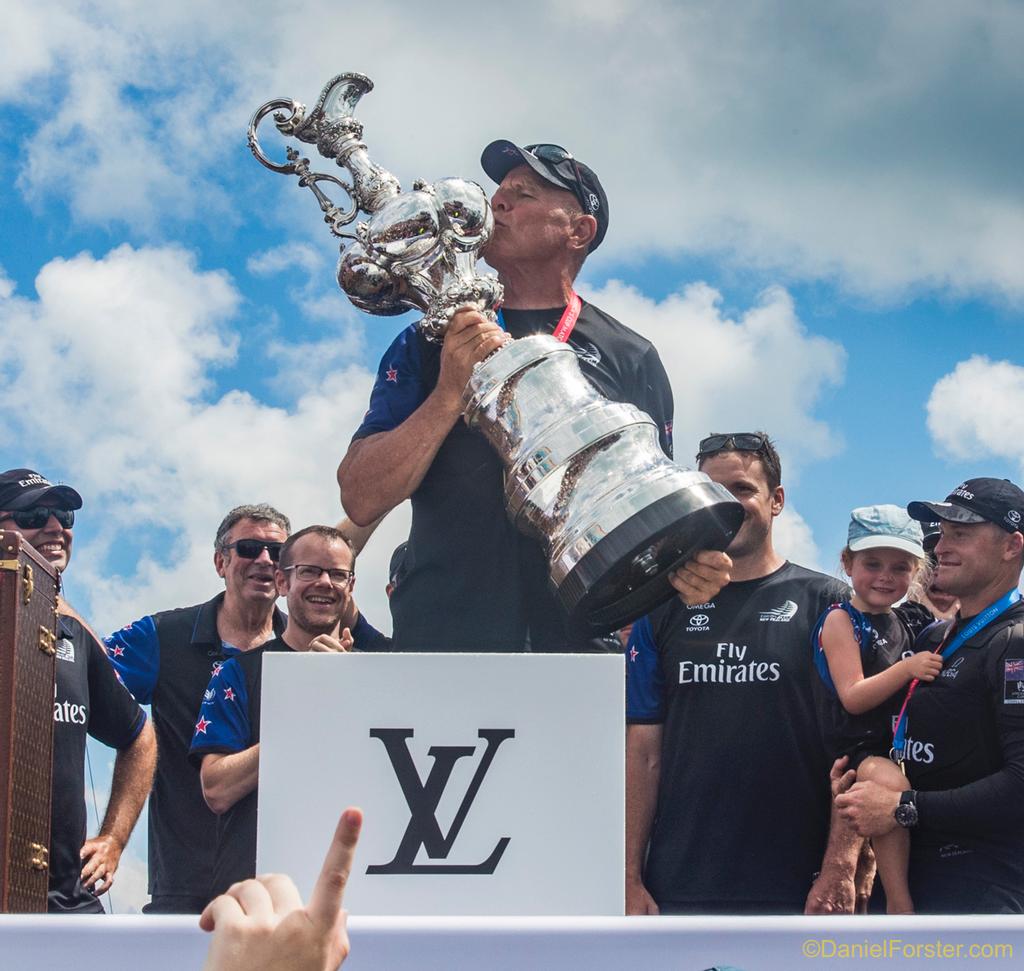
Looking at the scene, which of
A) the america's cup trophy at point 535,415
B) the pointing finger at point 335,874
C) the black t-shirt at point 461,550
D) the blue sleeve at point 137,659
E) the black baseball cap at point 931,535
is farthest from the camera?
the blue sleeve at point 137,659

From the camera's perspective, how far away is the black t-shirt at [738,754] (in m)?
3.51

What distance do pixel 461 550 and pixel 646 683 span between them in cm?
76

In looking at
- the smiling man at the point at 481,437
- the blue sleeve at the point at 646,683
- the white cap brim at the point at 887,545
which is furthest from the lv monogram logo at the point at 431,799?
the white cap brim at the point at 887,545

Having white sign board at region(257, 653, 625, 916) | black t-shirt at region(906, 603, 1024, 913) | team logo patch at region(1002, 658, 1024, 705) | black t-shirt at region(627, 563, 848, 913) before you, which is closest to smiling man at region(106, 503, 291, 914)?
black t-shirt at region(627, 563, 848, 913)

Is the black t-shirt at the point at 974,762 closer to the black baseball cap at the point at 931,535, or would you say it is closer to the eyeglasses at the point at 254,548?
the black baseball cap at the point at 931,535

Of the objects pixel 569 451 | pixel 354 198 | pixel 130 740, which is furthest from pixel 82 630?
pixel 569 451

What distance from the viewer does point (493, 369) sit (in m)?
2.98

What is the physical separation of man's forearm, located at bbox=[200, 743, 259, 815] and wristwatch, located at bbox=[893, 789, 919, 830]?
150cm

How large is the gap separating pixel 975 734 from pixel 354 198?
75.3 inches

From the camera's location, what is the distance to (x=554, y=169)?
3627 millimetres

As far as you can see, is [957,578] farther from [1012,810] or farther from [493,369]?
[493,369]

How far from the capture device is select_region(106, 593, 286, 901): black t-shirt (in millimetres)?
4332

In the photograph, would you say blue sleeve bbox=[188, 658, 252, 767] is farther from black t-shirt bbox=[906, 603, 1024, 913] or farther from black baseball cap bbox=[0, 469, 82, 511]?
black t-shirt bbox=[906, 603, 1024, 913]

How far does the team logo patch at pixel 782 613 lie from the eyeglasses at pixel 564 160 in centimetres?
111
